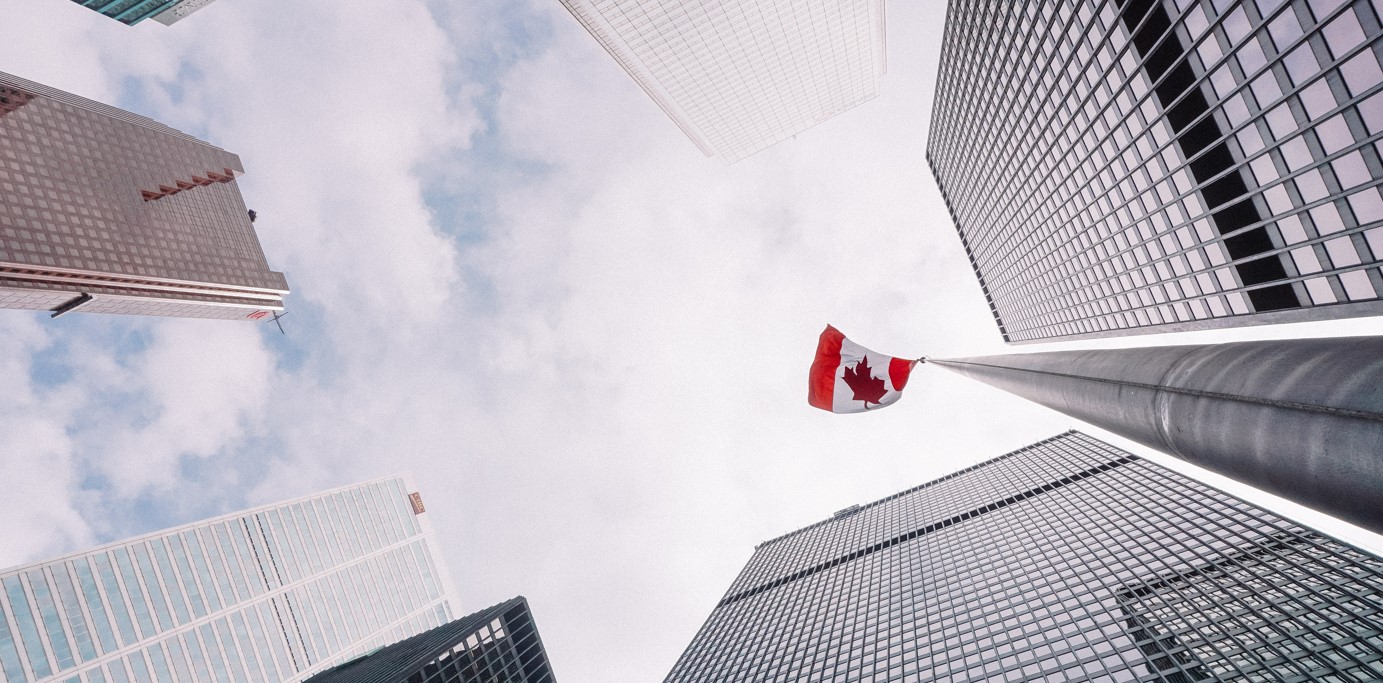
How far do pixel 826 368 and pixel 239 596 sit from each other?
104 meters

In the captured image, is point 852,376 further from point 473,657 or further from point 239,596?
point 239,596

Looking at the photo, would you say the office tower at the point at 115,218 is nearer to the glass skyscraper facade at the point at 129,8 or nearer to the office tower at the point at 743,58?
the glass skyscraper facade at the point at 129,8

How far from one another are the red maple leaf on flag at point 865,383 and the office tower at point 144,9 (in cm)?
11708

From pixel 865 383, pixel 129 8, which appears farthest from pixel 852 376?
pixel 129 8

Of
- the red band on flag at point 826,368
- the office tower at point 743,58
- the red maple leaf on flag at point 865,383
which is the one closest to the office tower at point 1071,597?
Answer: the red maple leaf on flag at point 865,383

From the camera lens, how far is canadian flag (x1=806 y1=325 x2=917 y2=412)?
2188cm

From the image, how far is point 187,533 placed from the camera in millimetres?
90812

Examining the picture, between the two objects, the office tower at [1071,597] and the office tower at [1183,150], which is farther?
the office tower at [1071,597]

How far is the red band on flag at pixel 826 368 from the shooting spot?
2217cm

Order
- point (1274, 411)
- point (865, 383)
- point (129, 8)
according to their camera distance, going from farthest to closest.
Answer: point (129, 8)
point (865, 383)
point (1274, 411)

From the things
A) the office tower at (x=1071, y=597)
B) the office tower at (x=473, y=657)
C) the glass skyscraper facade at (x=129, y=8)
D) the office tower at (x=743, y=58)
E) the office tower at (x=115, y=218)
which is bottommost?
the office tower at (x=1071, y=597)

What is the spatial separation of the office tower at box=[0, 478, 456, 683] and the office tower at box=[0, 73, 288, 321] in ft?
138

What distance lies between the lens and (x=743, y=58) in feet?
375

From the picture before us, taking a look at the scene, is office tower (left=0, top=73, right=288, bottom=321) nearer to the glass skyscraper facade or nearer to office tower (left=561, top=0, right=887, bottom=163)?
→ the glass skyscraper facade
